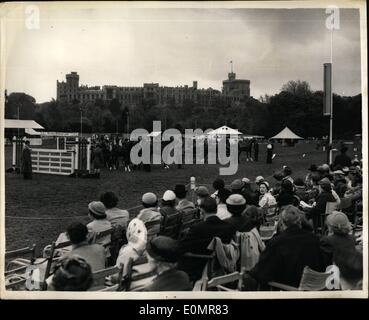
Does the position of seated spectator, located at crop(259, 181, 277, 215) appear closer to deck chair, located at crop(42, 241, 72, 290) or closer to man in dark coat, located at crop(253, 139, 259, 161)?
man in dark coat, located at crop(253, 139, 259, 161)

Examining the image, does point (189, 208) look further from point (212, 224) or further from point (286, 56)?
point (286, 56)

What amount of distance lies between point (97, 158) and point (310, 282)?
3643mm

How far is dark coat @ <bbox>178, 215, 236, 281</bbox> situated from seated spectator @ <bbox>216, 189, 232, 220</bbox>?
1.90 feet

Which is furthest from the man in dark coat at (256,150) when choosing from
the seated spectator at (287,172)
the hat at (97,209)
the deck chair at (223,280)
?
the hat at (97,209)

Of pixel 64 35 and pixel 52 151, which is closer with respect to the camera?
pixel 64 35

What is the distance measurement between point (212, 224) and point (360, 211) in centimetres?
201

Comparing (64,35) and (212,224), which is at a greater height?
(64,35)

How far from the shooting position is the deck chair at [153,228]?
15.2 ft

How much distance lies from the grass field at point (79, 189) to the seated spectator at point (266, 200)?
0.59ft

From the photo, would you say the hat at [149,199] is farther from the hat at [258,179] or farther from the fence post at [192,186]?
the hat at [258,179]

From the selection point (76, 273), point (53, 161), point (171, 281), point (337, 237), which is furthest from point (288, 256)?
point (53, 161)

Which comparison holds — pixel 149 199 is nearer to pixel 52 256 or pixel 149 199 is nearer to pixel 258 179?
pixel 52 256

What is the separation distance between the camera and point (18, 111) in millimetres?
4953
